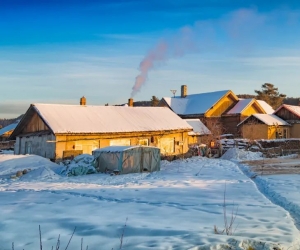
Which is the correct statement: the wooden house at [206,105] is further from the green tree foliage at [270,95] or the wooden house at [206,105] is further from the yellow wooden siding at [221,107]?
the green tree foliage at [270,95]

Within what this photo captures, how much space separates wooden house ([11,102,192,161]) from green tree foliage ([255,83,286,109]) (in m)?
43.0

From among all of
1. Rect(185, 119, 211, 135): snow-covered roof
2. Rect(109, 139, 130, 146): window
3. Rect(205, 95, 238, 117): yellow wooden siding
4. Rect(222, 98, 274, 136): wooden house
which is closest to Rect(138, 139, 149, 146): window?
Rect(109, 139, 130, 146): window

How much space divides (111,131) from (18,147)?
27.3 ft

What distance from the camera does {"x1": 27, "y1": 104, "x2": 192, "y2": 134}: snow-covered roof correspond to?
24453 millimetres

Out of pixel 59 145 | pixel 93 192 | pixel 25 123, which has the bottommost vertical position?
pixel 93 192

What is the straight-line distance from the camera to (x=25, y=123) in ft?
87.5

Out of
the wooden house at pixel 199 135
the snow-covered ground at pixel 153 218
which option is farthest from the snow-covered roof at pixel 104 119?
the snow-covered ground at pixel 153 218

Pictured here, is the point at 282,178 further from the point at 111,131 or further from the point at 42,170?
the point at 111,131

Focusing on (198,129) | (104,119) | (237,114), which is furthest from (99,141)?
(237,114)

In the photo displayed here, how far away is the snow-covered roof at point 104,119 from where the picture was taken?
80.2ft

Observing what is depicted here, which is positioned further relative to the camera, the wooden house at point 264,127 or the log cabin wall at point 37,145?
the wooden house at point 264,127

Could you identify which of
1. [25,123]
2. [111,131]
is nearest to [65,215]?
[111,131]

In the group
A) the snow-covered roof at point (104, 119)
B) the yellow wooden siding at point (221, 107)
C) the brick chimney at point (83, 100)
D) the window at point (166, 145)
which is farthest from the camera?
the yellow wooden siding at point (221, 107)

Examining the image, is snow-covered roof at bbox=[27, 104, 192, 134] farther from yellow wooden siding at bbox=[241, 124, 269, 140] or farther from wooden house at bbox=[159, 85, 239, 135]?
wooden house at bbox=[159, 85, 239, 135]
